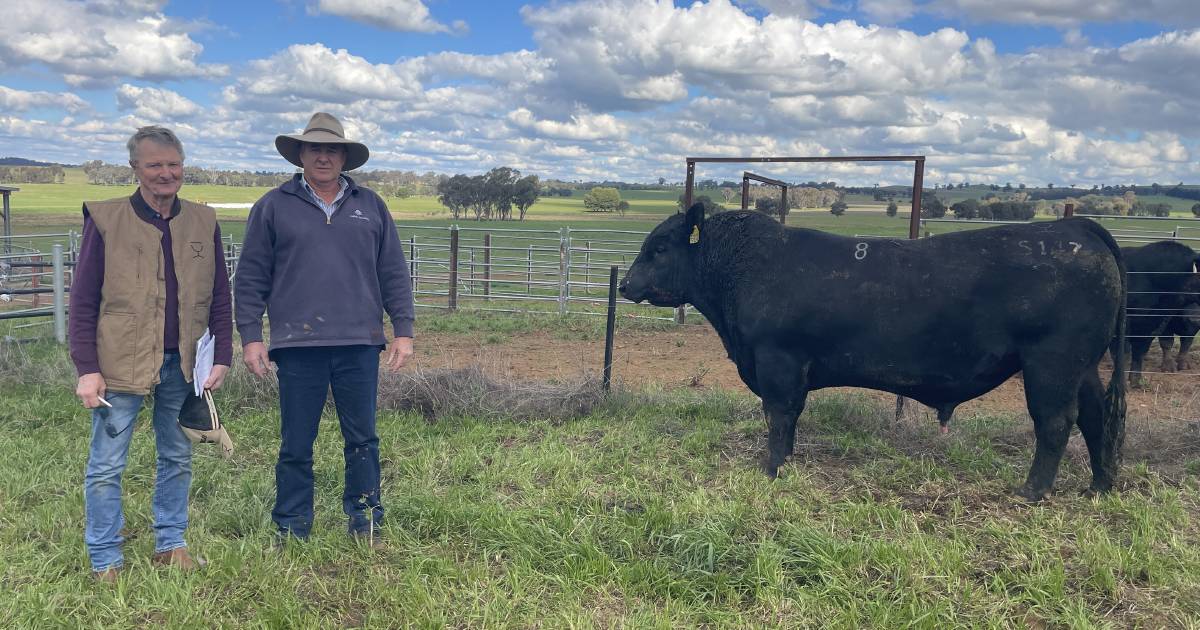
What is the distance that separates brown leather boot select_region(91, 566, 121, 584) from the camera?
125 inches

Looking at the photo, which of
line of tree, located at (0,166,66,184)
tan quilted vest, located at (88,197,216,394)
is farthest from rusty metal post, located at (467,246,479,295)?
line of tree, located at (0,166,66,184)

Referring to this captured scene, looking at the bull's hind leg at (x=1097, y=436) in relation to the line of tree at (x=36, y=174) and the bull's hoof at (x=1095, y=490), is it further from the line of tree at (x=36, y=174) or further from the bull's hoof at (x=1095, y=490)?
the line of tree at (x=36, y=174)

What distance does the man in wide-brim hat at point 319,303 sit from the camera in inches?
133

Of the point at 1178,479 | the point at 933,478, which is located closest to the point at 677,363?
the point at 933,478

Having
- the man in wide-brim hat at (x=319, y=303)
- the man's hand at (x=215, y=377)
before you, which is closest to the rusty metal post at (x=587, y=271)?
the man in wide-brim hat at (x=319, y=303)

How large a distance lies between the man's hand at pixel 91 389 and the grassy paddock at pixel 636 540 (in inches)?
30.8

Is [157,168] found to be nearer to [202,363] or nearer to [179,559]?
[202,363]

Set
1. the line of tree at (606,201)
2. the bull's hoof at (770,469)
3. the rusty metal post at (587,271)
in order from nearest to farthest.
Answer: the bull's hoof at (770,469) < the rusty metal post at (587,271) < the line of tree at (606,201)

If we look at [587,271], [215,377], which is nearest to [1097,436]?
[215,377]

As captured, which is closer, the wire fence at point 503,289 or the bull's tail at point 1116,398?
the bull's tail at point 1116,398

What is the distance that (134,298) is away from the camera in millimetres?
3051

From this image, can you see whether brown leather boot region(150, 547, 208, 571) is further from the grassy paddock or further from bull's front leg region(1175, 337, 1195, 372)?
bull's front leg region(1175, 337, 1195, 372)

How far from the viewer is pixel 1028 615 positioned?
295cm

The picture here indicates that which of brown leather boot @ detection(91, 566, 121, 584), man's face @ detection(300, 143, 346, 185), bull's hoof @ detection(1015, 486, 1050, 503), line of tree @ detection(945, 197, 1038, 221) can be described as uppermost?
line of tree @ detection(945, 197, 1038, 221)
